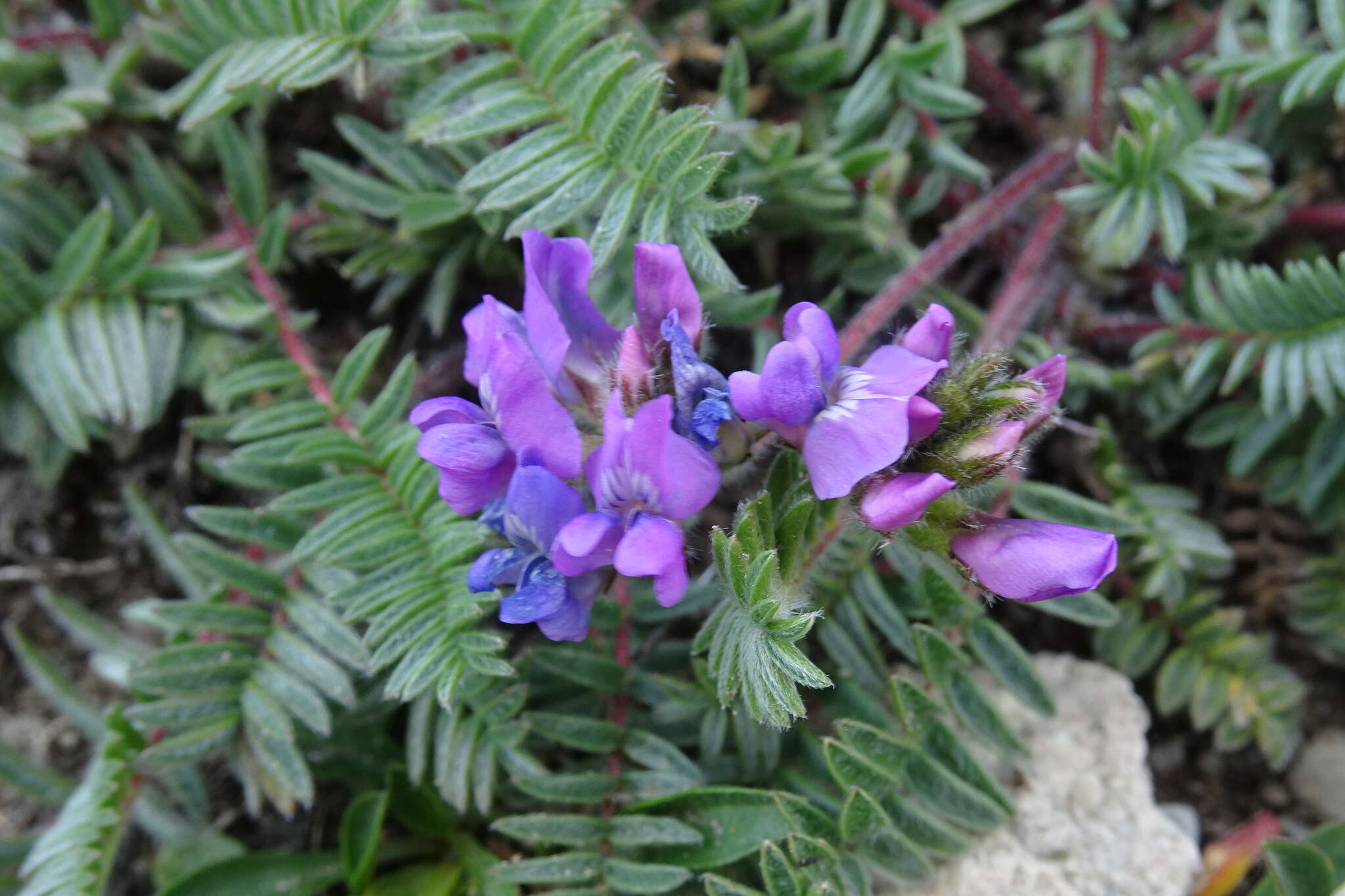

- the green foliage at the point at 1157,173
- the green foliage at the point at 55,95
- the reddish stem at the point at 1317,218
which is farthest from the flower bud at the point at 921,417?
the green foliage at the point at 55,95

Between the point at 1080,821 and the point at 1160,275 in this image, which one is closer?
the point at 1080,821

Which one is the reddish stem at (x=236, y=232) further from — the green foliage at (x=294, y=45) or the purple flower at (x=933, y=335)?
the purple flower at (x=933, y=335)

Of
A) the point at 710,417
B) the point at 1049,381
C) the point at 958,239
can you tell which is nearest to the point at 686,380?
the point at 710,417

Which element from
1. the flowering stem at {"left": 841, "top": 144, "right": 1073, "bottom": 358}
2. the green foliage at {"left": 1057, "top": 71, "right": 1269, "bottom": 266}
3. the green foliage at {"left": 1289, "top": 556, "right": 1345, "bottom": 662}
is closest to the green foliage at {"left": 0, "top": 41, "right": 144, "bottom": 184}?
the flowering stem at {"left": 841, "top": 144, "right": 1073, "bottom": 358}

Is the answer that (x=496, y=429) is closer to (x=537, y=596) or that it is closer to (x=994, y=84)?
(x=537, y=596)

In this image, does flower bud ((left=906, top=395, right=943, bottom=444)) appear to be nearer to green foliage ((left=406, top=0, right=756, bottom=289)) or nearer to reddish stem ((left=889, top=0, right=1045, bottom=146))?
green foliage ((left=406, top=0, right=756, bottom=289))
